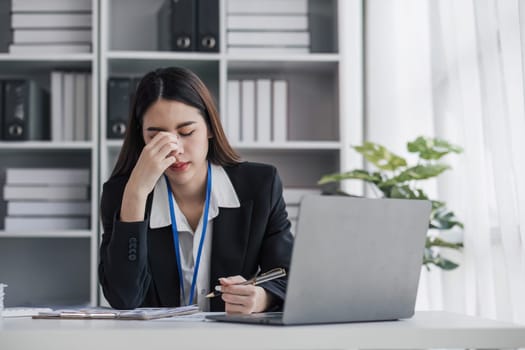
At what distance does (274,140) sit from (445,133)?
84 cm

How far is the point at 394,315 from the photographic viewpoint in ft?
4.09

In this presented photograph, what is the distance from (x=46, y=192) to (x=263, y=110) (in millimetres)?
951

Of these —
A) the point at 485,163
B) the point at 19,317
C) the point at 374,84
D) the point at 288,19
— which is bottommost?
the point at 19,317

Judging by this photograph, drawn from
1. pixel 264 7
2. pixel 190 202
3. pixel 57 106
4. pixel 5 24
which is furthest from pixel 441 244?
pixel 5 24

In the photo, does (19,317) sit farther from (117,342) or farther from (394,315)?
(394,315)

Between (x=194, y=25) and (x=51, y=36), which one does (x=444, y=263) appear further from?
(x=51, y=36)

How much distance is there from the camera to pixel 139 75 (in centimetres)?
338

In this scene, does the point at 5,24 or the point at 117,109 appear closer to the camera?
the point at 117,109

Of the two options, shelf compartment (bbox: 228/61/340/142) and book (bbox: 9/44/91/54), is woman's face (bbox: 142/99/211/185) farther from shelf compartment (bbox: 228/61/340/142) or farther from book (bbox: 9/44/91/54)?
shelf compartment (bbox: 228/61/340/142)

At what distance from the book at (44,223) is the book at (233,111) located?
2.27 ft

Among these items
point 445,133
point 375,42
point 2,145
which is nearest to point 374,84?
point 375,42

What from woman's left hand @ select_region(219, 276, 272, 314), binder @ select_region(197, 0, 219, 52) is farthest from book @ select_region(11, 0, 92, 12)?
woman's left hand @ select_region(219, 276, 272, 314)

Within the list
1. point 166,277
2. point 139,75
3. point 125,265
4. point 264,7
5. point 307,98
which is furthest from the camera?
point 307,98

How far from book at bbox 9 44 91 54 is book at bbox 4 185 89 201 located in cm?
55
